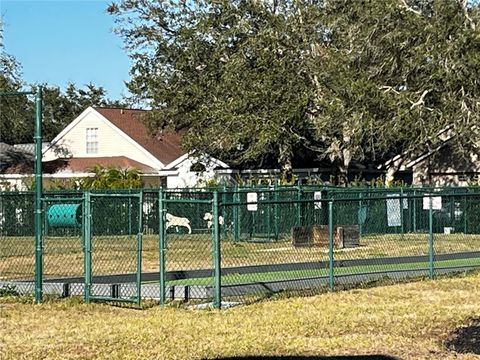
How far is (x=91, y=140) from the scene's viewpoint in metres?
52.3

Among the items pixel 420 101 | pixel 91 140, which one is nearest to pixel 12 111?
pixel 91 140

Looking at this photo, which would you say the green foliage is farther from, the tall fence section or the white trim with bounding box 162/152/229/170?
the tall fence section

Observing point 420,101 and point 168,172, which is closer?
point 420,101

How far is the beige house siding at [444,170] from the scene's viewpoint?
148 ft

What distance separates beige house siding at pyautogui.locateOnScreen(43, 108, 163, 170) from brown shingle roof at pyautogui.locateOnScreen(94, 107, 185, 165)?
324 millimetres

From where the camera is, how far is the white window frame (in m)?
52.1

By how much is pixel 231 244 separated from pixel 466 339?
14.2 metres

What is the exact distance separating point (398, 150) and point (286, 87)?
8658 mm

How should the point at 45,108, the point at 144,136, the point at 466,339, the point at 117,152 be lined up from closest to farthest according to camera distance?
the point at 466,339, the point at 117,152, the point at 144,136, the point at 45,108

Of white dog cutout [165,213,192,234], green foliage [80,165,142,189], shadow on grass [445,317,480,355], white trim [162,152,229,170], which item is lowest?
shadow on grass [445,317,480,355]

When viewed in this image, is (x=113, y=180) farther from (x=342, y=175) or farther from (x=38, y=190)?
(x=38, y=190)

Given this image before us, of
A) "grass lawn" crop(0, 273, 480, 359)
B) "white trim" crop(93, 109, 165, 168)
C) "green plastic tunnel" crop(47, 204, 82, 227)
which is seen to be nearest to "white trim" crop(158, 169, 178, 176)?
"white trim" crop(93, 109, 165, 168)

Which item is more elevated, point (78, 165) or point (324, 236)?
point (78, 165)

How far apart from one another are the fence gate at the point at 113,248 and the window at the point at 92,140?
23.6 m
